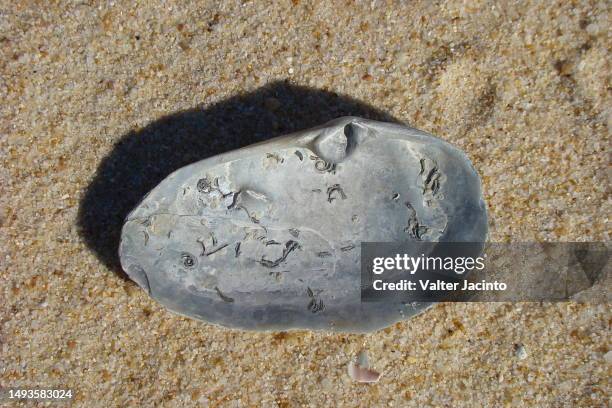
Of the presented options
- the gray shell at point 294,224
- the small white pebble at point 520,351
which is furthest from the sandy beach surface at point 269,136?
the gray shell at point 294,224

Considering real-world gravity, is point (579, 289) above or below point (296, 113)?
below

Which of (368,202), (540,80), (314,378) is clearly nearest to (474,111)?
(540,80)

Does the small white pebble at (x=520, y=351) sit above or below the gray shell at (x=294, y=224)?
below

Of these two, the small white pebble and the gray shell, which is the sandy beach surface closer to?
the small white pebble

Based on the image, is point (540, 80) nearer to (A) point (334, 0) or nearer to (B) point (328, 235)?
(A) point (334, 0)

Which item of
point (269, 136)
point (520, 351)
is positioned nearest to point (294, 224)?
point (269, 136)

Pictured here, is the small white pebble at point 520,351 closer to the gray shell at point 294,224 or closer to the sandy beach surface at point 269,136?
the sandy beach surface at point 269,136
